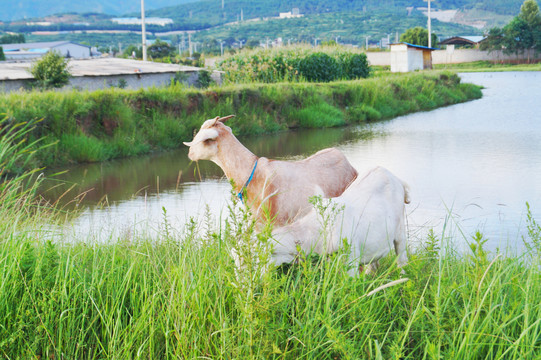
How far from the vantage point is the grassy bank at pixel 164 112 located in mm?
9047

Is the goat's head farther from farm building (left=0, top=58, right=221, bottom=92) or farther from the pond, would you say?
farm building (left=0, top=58, right=221, bottom=92)

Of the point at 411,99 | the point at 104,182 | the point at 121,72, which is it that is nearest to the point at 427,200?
the point at 104,182

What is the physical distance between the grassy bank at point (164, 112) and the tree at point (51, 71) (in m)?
3.53

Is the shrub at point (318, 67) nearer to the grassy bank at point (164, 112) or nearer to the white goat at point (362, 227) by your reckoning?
the grassy bank at point (164, 112)

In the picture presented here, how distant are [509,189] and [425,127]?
20.5ft

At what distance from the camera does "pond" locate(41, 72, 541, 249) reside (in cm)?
544

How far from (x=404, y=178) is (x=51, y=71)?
8.57m

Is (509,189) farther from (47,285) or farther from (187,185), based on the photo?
(47,285)

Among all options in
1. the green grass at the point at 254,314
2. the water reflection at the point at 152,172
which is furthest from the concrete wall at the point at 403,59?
the green grass at the point at 254,314

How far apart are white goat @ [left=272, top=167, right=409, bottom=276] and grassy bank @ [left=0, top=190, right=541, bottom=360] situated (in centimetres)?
15

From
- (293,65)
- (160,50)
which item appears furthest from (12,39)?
(293,65)

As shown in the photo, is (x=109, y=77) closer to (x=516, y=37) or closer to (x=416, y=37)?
(x=516, y=37)

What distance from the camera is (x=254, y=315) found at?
7.46ft

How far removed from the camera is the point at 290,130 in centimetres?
1259
